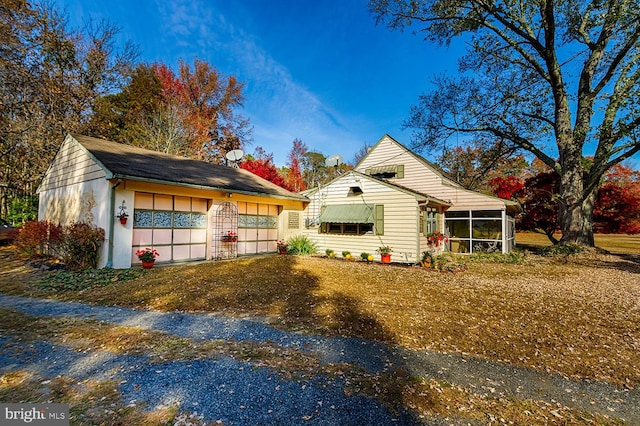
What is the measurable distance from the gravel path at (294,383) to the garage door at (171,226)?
562 centimetres

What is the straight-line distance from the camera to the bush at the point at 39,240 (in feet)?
34.1

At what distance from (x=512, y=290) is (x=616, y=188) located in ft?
55.6

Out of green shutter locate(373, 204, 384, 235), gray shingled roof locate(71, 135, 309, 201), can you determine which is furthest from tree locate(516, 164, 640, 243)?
gray shingled roof locate(71, 135, 309, 201)

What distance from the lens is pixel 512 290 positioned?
7480 millimetres

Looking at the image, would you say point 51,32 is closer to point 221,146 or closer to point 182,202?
point 221,146

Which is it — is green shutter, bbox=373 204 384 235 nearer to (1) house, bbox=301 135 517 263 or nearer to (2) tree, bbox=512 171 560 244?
(1) house, bbox=301 135 517 263

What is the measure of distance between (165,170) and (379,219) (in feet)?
29.5

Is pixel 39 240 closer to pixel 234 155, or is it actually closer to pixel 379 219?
pixel 234 155

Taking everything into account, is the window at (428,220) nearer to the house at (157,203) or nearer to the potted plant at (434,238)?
the potted plant at (434,238)

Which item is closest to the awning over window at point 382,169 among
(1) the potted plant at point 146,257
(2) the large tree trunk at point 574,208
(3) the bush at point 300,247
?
(3) the bush at point 300,247

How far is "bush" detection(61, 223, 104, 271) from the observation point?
840cm

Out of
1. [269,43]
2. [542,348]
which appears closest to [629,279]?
[542,348]

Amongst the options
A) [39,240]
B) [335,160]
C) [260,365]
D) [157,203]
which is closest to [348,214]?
[335,160]

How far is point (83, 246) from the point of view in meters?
8.40
